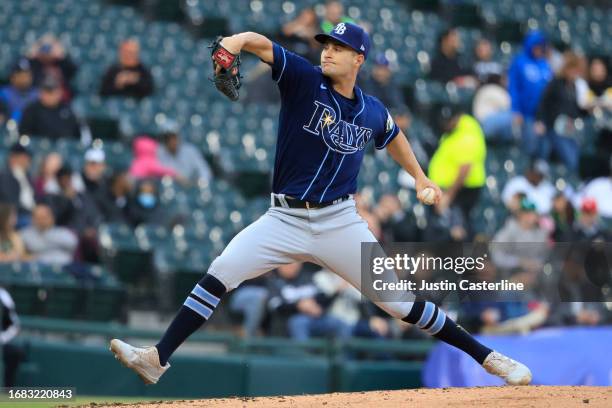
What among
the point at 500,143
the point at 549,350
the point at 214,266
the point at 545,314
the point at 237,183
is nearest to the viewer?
the point at 214,266

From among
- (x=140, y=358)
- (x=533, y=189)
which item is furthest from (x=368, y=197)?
(x=140, y=358)

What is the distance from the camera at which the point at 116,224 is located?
35.7ft

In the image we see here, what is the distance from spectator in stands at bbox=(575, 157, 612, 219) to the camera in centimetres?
1287

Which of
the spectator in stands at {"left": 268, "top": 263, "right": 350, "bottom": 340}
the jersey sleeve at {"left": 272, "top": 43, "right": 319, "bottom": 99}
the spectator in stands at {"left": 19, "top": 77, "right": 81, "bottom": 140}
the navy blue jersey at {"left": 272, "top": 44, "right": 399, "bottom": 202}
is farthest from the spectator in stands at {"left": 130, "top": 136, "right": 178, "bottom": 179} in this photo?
the jersey sleeve at {"left": 272, "top": 43, "right": 319, "bottom": 99}

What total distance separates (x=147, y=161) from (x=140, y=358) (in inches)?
228

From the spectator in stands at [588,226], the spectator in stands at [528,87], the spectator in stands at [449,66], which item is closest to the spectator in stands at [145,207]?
the spectator in stands at [588,226]

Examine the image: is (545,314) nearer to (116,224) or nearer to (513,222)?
(513,222)

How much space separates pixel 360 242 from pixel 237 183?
6189 millimetres

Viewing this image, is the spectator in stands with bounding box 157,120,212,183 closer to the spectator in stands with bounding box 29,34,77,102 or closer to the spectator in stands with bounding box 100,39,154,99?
the spectator in stands with bounding box 100,39,154,99

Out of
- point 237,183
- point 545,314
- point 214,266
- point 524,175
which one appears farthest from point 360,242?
point 524,175

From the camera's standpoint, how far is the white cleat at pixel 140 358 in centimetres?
601

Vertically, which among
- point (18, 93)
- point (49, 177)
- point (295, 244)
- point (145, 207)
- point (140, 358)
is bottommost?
point (140, 358)

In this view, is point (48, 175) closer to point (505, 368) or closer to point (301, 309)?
point (301, 309)

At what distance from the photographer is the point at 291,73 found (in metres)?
6.05
